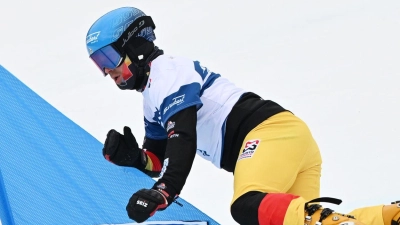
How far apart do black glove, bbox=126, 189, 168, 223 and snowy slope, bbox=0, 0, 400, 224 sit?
3.44ft

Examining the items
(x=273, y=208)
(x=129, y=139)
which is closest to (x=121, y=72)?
(x=129, y=139)

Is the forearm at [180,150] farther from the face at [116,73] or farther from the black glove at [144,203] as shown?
the face at [116,73]

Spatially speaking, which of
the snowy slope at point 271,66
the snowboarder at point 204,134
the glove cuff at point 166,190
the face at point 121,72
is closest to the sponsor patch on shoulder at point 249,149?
the snowboarder at point 204,134

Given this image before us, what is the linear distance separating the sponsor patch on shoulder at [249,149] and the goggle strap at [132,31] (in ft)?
2.10

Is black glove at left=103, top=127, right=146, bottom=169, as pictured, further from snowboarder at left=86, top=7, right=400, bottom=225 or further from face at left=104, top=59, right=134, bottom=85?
face at left=104, top=59, right=134, bottom=85

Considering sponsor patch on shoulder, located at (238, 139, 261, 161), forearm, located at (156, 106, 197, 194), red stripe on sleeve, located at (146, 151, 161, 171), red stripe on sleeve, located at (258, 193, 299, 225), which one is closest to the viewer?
red stripe on sleeve, located at (258, 193, 299, 225)

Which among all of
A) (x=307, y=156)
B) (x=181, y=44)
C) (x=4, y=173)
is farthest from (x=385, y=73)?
(x=4, y=173)

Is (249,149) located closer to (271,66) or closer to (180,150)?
(180,150)

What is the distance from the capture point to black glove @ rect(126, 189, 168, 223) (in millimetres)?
2371

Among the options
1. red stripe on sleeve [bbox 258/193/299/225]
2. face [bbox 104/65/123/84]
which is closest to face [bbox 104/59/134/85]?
face [bbox 104/65/123/84]

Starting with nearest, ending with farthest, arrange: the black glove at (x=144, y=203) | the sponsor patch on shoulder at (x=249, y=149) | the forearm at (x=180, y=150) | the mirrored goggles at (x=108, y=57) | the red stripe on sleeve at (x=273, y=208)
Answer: the red stripe on sleeve at (x=273, y=208) → the black glove at (x=144, y=203) → the forearm at (x=180, y=150) → the sponsor patch on shoulder at (x=249, y=149) → the mirrored goggles at (x=108, y=57)

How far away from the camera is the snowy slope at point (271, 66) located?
3.73 m

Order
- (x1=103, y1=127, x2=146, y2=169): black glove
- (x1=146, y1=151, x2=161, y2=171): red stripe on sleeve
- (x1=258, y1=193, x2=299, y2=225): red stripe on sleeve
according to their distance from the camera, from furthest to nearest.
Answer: (x1=146, y1=151, x2=161, y2=171): red stripe on sleeve
(x1=103, y1=127, x2=146, y2=169): black glove
(x1=258, y1=193, x2=299, y2=225): red stripe on sleeve

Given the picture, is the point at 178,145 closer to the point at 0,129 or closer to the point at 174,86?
the point at 174,86
